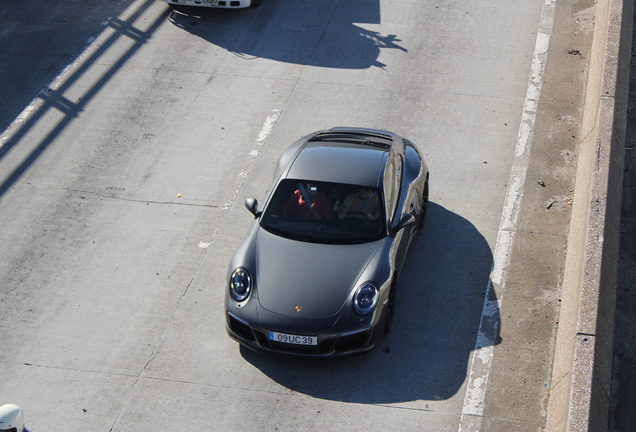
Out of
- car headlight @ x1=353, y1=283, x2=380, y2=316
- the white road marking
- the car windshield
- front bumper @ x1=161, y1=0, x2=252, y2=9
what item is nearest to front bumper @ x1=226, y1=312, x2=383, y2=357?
car headlight @ x1=353, y1=283, x2=380, y2=316

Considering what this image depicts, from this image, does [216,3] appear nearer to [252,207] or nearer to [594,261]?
[252,207]

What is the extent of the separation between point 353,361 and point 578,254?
103 inches

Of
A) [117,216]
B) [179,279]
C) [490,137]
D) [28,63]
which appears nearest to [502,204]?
[490,137]

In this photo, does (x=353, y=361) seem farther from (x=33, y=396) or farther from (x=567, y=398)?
(x=33, y=396)

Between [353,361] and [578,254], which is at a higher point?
[578,254]

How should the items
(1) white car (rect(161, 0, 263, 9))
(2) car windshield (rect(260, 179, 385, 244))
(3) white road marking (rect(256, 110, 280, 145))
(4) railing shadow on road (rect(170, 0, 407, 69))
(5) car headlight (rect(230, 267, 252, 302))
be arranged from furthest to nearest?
1. (1) white car (rect(161, 0, 263, 9))
2. (4) railing shadow on road (rect(170, 0, 407, 69))
3. (3) white road marking (rect(256, 110, 280, 145))
4. (2) car windshield (rect(260, 179, 385, 244))
5. (5) car headlight (rect(230, 267, 252, 302))

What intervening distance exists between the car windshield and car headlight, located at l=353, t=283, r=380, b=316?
0.61 metres

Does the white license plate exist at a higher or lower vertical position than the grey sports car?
lower

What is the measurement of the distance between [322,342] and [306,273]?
2.37ft

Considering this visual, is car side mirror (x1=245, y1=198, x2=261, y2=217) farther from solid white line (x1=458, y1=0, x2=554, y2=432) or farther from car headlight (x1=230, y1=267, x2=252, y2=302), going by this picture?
solid white line (x1=458, y1=0, x2=554, y2=432)

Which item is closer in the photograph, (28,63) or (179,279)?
(179,279)

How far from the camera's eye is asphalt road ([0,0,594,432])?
7.01 m

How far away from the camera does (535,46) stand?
1290 centimetres

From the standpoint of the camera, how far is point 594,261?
712cm
